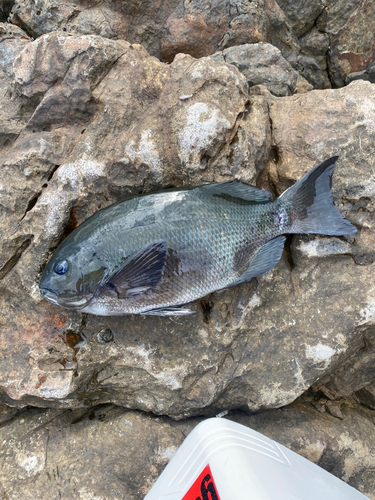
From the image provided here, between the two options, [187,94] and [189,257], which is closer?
[189,257]

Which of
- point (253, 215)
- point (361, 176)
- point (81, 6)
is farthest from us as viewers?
point (81, 6)

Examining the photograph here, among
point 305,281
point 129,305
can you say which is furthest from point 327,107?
point 129,305

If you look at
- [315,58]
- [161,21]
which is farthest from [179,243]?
[315,58]

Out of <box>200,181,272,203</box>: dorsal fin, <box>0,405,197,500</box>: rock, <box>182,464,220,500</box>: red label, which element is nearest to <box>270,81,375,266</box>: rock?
<box>200,181,272,203</box>: dorsal fin

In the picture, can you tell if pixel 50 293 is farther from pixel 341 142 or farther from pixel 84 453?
pixel 341 142

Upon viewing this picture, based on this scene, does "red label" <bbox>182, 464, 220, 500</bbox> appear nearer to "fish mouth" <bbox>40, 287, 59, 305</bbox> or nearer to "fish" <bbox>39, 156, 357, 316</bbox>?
"fish" <bbox>39, 156, 357, 316</bbox>

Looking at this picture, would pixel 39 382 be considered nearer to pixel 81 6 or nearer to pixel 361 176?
pixel 361 176
